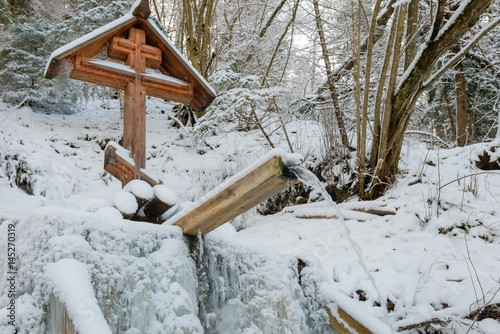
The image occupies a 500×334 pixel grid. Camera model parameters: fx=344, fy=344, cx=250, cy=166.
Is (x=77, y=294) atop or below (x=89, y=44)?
below

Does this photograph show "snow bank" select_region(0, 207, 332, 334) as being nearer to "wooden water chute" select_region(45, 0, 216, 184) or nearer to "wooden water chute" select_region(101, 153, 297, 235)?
"wooden water chute" select_region(101, 153, 297, 235)

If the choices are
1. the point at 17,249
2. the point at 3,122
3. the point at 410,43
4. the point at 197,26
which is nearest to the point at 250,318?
the point at 17,249

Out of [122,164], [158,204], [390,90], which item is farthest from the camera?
[390,90]

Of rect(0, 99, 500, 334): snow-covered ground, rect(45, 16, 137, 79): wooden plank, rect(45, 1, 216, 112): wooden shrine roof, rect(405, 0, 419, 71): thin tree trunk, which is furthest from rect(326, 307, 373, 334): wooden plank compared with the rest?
rect(405, 0, 419, 71): thin tree trunk

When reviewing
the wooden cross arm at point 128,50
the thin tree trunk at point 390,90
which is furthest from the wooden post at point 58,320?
the thin tree trunk at point 390,90

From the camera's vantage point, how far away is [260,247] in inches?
101

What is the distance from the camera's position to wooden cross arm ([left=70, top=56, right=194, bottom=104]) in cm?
319

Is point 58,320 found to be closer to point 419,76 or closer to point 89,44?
point 89,44

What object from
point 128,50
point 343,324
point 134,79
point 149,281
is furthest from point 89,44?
point 343,324

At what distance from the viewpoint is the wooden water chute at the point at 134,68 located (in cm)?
315

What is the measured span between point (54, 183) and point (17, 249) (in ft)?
13.2

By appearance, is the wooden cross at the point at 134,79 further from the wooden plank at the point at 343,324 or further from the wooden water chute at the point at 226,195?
the wooden plank at the point at 343,324

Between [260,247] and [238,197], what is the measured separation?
0.85 metres

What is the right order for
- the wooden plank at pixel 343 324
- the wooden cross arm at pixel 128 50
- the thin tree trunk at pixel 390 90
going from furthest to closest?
the thin tree trunk at pixel 390 90 → the wooden cross arm at pixel 128 50 → the wooden plank at pixel 343 324
